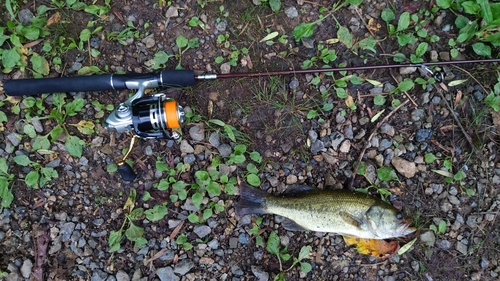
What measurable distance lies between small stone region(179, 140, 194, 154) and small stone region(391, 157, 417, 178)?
5.97 feet

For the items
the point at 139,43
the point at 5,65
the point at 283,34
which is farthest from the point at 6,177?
the point at 283,34

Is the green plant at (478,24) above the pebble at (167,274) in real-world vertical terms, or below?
above

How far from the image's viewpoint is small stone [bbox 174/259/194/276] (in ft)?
11.7

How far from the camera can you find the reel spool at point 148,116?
3.19 meters

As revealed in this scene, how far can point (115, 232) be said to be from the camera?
3.57 meters

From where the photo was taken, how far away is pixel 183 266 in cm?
356

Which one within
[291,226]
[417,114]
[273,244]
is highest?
[417,114]

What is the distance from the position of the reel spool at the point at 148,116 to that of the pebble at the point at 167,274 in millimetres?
1193

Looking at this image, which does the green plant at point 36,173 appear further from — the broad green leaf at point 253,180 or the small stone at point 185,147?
the broad green leaf at point 253,180

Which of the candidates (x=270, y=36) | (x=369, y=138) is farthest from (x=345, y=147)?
(x=270, y=36)

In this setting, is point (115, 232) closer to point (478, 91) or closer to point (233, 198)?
point (233, 198)

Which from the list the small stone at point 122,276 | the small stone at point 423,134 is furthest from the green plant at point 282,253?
A: the small stone at point 423,134

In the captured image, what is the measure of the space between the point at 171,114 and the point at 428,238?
2.50 metres

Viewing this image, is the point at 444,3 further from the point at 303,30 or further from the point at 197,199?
the point at 197,199
